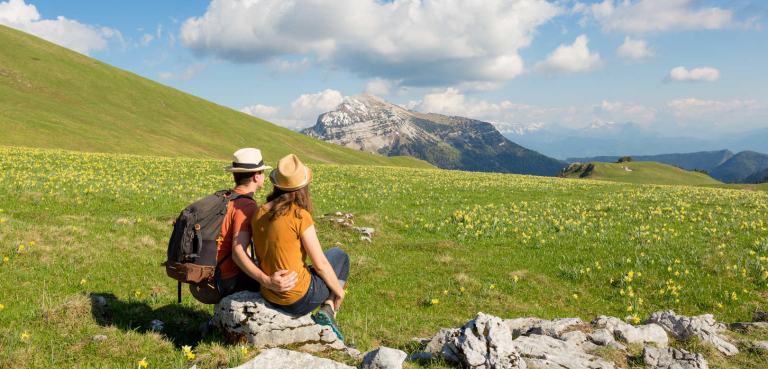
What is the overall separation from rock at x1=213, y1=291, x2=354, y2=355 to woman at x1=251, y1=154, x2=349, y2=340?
130 mm

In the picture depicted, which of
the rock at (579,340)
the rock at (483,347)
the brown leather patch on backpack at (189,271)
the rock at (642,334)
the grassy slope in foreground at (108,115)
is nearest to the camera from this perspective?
the rock at (483,347)

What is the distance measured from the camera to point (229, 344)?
4.99m

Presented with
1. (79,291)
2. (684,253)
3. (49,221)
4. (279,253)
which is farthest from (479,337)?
(49,221)

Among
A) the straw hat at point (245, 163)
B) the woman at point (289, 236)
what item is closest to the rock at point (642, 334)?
the woman at point (289, 236)

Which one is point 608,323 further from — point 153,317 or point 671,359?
point 153,317

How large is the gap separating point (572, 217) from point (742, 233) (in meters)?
5.65

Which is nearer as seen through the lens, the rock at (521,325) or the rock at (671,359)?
the rock at (671,359)

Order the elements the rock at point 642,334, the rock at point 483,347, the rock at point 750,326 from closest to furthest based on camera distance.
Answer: the rock at point 483,347
the rock at point 642,334
the rock at point 750,326

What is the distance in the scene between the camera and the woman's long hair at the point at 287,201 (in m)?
4.63

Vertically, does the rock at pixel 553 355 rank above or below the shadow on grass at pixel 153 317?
below

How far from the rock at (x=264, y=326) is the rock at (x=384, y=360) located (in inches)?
23.0

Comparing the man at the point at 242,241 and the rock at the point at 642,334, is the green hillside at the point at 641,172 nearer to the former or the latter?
the rock at the point at 642,334

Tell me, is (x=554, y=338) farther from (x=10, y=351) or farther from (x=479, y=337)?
(x=10, y=351)

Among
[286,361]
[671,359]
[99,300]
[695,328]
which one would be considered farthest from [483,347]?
[99,300]
